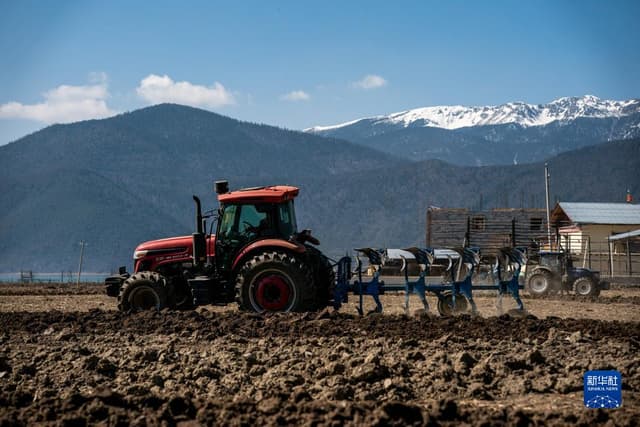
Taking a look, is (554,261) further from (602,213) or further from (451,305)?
(602,213)

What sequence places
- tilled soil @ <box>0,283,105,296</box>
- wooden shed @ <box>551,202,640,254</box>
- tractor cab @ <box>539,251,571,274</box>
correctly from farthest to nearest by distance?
wooden shed @ <box>551,202,640,254</box> → tilled soil @ <box>0,283,105,296</box> → tractor cab @ <box>539,251,571,274</box>

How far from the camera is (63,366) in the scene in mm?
11703

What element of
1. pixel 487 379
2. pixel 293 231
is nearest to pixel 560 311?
pixel 293 231

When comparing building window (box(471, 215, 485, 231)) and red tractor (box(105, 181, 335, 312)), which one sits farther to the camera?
building window (box(471, 215, 485, 231))

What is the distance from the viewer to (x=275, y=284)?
16.1m

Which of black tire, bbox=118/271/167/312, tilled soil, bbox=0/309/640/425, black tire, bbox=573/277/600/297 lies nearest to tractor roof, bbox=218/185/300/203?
black tire, bbox=118/271/167/312

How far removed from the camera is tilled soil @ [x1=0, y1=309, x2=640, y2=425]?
902 cm

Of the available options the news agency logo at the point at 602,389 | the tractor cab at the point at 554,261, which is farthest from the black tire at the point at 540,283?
the news agency logo at the point at 602,389

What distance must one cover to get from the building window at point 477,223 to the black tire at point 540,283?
96.2ft

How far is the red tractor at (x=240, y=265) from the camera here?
1596 centimetres

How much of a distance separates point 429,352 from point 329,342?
164 centimetres

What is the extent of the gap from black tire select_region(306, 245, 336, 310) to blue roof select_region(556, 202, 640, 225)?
137ft

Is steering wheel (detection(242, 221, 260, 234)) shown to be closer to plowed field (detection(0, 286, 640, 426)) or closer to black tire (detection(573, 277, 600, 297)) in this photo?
plowed field (detection(0, 286, 640, 426))

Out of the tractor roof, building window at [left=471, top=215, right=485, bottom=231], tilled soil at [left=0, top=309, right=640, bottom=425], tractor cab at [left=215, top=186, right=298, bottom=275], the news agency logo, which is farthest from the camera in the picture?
building window at [left=471, top=215, right=485, bottom=231]
